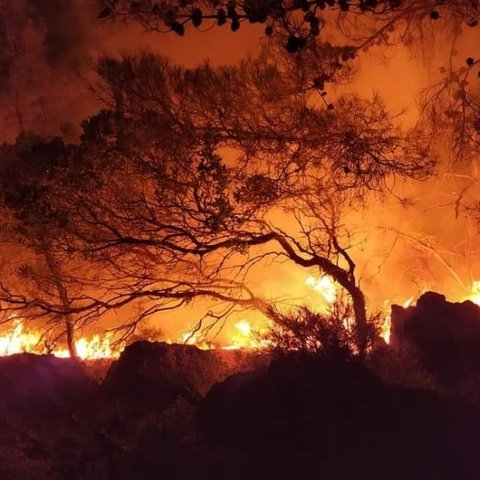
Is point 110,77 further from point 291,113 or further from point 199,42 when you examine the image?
point 199,42

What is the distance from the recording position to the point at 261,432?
22.0ft

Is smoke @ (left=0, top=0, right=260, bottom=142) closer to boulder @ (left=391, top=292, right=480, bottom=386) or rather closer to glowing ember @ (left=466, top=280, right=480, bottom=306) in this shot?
glowing ember @ (left=466, top=280, right=480, bottom=306)

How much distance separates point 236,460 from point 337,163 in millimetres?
4653

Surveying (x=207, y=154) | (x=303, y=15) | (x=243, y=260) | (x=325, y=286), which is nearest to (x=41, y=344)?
(x=243, y=260)

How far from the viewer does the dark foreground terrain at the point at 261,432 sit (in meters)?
6.18

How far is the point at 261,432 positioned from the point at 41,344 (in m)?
6.97

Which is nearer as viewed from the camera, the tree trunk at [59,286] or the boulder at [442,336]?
the boulder at [442,336]

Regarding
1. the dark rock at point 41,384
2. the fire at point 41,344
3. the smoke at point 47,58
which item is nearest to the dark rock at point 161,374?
the dark rock at point 41,384

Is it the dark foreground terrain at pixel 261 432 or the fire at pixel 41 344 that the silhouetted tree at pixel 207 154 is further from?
the dark foreground terrain at pixel 261 432

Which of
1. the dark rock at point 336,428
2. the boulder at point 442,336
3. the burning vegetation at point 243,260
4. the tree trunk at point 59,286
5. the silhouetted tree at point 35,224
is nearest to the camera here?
the dark rock at point 336,428

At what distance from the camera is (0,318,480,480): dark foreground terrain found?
20.3 feet

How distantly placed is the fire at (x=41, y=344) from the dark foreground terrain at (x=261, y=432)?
10.5 ft

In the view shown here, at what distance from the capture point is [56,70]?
56.9ft

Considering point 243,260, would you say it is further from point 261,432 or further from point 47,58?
point 261,432
